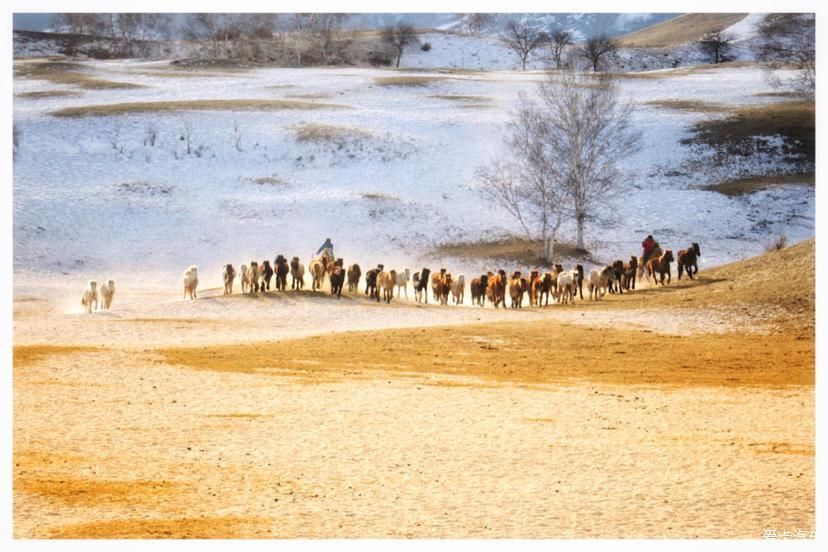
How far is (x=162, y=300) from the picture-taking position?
22.1 m

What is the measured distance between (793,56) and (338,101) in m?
16.1

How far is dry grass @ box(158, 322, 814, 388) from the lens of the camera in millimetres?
14602

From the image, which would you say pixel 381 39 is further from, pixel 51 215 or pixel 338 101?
pixel 51 215

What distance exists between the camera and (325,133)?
35.1 meters

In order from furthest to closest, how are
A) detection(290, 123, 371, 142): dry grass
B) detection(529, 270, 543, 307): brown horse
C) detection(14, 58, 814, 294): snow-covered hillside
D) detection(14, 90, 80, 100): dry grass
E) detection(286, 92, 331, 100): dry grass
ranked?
detection(286, 92, 331, 100): dry grass
detection(14, 90, 80, 100): dry grass
detection(290, 123, 371, 142): dry grass
detection(14, 58, 814, 294): snow-covered hillside
detection(529, 270, 543, 307): brown horse

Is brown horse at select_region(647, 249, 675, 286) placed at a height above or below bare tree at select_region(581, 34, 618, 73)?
below

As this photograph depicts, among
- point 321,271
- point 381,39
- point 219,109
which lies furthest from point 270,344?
point 381,39

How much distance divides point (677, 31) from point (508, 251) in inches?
466

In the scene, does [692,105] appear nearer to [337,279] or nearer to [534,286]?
[534,286]

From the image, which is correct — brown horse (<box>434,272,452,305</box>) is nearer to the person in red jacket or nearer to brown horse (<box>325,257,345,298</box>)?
brown horse (<box>325,257,345,298</box>)

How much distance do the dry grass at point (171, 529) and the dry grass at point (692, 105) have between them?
107ft

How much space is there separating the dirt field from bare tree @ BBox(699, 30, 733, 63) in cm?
2165

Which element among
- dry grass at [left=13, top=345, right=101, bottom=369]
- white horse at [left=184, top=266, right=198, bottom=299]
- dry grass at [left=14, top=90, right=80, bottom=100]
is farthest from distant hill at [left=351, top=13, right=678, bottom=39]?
dry grass at [left=13, top=345, right=101, bottom=369]

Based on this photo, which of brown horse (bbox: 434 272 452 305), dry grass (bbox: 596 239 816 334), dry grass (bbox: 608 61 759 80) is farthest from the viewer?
dry grass (bbox: 608 61 759 80)
